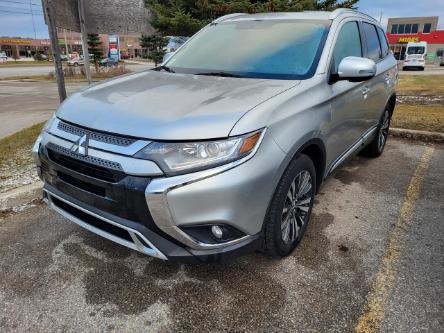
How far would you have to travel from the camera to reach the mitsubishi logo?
220cm

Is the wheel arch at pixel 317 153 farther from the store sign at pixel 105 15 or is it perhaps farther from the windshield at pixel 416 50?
the windshield at pixel 416 50

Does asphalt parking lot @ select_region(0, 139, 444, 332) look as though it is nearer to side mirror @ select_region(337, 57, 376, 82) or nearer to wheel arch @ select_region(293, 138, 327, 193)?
wheel arch @ select_region(293, 138, 327, 193)

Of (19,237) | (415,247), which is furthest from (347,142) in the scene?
(19,237)

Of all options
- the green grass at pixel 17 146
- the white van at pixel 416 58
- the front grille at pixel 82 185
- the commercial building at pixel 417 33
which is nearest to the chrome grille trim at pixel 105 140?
the front grille at pixel 82 185

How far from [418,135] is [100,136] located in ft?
19.2

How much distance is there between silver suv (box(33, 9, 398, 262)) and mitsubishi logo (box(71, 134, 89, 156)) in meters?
0.01

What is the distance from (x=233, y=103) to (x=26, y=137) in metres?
5.10

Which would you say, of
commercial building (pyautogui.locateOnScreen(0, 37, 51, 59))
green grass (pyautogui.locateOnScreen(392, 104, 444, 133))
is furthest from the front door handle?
commercial building (pyautogui.locateOnScreen(0, 37, 51, 59))

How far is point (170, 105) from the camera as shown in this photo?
7.56 ft

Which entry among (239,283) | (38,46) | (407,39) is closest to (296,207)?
(239,283)

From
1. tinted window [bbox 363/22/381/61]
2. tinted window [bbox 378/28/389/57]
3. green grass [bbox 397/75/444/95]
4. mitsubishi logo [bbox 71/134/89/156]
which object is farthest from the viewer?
green grass [bbox 397/75/444/95]

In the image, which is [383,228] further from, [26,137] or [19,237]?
[26,137]

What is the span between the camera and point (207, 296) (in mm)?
2404

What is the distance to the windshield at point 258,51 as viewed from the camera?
2.98 meters
